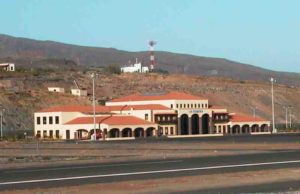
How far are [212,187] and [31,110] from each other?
15267cm

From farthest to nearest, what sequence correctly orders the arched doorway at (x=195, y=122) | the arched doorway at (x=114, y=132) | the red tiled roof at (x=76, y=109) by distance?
the arched doorway at (x=195, y=122) → the red tiled roof at (x=76, y=109) → the arched doorway at (x=114, y=132)

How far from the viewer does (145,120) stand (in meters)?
130

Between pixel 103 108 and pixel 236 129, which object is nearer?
pixel 103 108

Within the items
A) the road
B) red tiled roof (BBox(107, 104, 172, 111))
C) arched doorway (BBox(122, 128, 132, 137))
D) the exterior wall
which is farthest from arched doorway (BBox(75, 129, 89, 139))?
the road

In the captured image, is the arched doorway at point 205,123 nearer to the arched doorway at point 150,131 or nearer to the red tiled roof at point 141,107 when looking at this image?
the red tiled roof at point 141,107

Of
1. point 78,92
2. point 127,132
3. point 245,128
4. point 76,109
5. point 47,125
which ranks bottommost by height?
point 245,128

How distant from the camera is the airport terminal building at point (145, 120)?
12262 cm

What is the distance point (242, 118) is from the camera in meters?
144

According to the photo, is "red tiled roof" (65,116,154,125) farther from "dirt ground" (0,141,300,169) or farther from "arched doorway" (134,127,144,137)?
"dirt ground" (0,141,300,169)

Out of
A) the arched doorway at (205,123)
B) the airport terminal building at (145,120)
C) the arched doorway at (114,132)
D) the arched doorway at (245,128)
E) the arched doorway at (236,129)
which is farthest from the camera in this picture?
the arched doorway at (245,128)

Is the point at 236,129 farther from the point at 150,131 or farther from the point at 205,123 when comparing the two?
the point at 150,131

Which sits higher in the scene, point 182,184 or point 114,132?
point 182,184

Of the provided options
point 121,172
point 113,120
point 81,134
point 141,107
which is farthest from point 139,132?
point 121,172

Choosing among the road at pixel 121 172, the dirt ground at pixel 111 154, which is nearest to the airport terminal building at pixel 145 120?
the dirt ground at pixel 111 154
